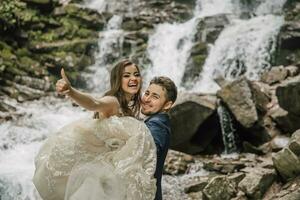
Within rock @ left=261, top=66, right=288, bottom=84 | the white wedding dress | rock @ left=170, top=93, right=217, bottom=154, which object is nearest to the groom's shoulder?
the white wedding dress

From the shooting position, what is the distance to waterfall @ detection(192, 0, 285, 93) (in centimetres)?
1573

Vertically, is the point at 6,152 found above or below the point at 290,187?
below

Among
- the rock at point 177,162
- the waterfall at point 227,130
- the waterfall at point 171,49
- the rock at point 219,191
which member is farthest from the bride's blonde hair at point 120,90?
the waterfall at point 171,49

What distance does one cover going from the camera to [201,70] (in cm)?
1650

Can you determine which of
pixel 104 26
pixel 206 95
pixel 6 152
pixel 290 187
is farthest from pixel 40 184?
pixel 104 26

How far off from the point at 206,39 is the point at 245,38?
5.05 ft

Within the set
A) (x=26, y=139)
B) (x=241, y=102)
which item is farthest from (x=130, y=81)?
(x=26, y=139)

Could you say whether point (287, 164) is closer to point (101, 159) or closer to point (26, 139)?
point (101, 159)

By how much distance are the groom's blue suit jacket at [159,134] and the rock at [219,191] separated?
4.53 m

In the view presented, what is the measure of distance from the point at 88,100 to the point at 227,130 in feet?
30.1

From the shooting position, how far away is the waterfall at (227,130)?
1130 cm

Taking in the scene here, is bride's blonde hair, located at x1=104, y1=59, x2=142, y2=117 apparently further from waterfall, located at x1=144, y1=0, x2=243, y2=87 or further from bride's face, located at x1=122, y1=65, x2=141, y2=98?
waterfall, located at x1=144, y1=0, x2=243, y2=87

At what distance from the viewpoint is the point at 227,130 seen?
11539 mm

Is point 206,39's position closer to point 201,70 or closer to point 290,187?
point 201,70
